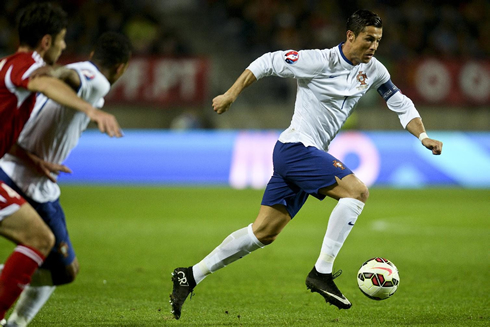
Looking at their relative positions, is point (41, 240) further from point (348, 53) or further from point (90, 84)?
point (348, 53)

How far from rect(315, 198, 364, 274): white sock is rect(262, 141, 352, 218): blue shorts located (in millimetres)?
223

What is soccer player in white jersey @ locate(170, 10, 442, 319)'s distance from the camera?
5.34m

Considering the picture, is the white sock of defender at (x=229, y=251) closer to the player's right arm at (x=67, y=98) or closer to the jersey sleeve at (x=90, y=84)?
the jersey sleeve at (x=90, y=84)

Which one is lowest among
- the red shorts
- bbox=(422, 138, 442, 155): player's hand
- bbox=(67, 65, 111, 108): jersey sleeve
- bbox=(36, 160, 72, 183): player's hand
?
bbox=(422, 138, 442, 155): player's hand

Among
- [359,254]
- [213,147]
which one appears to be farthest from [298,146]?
[213,147]

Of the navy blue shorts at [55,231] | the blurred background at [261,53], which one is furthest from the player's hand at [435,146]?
the blurred background at [261,53]

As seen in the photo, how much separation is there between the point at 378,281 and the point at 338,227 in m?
0.59

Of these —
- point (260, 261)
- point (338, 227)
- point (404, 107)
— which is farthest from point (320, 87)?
point (260, 261)

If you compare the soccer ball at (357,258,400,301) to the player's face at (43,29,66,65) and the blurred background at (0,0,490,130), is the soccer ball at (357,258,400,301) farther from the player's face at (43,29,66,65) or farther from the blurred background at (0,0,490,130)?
the blurred background at (0,0,490,130)

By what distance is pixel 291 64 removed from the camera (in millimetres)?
5559

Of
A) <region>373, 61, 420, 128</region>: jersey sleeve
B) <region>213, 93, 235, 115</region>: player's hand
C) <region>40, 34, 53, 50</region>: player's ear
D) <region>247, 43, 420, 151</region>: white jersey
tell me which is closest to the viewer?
<region>40, 34, 53, 50</region>: player's ear

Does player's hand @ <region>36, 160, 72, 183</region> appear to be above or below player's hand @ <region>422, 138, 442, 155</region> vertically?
above

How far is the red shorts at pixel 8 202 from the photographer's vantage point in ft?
13.1

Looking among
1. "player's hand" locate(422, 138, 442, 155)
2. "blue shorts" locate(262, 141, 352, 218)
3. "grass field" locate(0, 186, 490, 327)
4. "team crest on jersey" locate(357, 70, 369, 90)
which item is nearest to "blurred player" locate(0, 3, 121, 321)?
"grass field" locate(0, 186, 490, 327)
